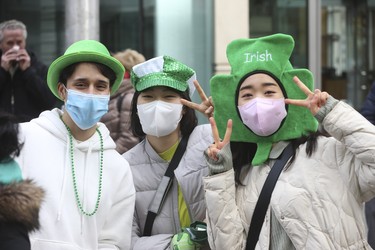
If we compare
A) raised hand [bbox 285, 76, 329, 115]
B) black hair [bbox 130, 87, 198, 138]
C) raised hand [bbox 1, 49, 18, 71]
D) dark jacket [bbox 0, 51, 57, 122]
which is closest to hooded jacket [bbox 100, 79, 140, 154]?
dark jacket [bbox 0, 51, 57, 122]

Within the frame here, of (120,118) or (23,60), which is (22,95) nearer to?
(23,60)

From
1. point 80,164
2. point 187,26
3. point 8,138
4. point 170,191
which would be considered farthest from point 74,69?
point 187,26

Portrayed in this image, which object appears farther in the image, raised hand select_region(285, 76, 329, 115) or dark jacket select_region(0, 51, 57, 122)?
dark jacket select_region(0, 51, 57, 122)

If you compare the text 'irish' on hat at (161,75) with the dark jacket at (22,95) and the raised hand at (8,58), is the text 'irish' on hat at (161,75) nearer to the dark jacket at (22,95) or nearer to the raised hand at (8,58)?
the dark jacket at (22,95)

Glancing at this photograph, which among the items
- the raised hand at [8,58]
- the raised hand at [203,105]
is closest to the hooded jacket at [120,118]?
the raised hand at [8,58]

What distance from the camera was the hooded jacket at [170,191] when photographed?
400 centimetres

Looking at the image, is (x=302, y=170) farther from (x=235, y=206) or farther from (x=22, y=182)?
(x=22, y=182)

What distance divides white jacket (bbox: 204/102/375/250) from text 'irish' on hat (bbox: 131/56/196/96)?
72cm

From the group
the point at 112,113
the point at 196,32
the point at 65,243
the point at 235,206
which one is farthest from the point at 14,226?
the point at 196,32

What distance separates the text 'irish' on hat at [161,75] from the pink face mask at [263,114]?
1.77ft

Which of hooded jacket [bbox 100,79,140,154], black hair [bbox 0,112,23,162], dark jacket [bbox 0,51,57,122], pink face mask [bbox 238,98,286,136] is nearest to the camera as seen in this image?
black hair [bbox 0,112,23,162]

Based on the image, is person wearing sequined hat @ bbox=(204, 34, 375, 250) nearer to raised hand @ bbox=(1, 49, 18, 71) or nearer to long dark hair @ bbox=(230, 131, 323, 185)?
long dark hair @ bbox=(230, 131, 323, 185)

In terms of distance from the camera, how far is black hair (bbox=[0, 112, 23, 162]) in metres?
2.73

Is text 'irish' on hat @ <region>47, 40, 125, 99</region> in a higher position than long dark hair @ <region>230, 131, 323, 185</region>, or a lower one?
higher
